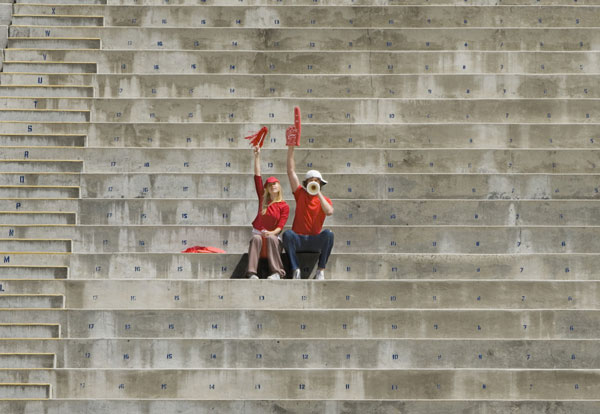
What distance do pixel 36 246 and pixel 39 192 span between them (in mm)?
1008

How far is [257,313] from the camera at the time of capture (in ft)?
49.6

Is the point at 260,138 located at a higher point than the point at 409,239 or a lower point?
higher

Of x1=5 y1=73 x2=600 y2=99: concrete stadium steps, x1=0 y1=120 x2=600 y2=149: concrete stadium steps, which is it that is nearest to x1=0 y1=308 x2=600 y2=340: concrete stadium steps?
x1=0 y1=120 x2=600 y2=149: concrete stadium steps

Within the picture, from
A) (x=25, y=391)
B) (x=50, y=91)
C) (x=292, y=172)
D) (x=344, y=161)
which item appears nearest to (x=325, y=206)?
(x=292, y=172)

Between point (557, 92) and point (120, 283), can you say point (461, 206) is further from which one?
point (120, 283)

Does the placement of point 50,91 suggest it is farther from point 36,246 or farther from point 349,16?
point 349,16

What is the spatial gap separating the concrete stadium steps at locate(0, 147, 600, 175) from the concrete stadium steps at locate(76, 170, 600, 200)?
1.10 ft

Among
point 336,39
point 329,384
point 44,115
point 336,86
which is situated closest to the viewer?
point 329,384

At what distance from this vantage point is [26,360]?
49.0ft

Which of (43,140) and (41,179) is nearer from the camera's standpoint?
(41,179)

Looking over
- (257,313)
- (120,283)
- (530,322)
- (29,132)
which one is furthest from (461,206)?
(29,132)

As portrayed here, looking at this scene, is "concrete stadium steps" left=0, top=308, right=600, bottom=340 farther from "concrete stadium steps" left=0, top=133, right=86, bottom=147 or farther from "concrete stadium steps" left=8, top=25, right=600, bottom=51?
"concrete stadium steps" left=8, top=25, right=600, bottom=51

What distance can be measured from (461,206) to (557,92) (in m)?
2.83

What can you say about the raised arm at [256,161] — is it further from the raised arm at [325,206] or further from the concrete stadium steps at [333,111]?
the concrete stadium steps at [333,111]
